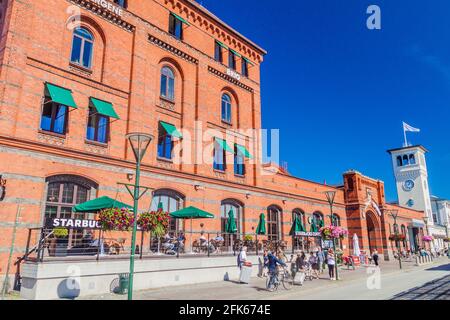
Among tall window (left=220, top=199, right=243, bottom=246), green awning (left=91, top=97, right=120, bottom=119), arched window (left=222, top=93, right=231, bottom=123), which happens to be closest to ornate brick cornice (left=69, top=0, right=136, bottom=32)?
green awning (left=91, top=97, right=120, bottom=119)

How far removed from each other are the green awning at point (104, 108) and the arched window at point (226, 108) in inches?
392

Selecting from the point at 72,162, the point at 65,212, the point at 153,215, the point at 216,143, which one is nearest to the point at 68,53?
the point at 72,162

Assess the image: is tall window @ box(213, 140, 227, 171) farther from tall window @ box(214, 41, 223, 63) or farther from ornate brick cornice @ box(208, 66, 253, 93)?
tall window @ box(214, 41, 223, 63)

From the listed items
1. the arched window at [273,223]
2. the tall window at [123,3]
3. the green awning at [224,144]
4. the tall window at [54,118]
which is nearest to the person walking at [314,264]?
the arched window at [273,223]

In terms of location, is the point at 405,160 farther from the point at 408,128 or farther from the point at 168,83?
the point at 168,83

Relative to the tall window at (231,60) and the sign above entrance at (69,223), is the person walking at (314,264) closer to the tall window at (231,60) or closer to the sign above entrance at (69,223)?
the sign above entrance at (69,223)

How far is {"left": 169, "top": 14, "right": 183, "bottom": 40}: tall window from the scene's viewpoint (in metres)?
23.5

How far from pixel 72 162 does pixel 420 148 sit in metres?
66.2

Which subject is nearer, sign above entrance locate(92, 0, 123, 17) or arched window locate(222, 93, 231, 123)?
sign above entrance locate(92, 0, 123, 17)

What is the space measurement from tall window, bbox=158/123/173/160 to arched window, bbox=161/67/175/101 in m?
2.47

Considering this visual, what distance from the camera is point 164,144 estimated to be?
848 inches

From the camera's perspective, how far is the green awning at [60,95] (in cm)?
1589

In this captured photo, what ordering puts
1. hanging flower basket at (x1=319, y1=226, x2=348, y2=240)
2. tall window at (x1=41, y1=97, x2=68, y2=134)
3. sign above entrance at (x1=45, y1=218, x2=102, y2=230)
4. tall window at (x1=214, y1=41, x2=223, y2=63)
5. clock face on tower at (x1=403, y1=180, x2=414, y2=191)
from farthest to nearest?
clock face on tower at (x1=403, y1=180, x2=414, y2=191) < tall window at (x1=214, y1=41, x2=223, y2=63) < hanging flower basket at (x1=319, y1=226, x2=348, y2=240) < tall window at (x1=41, y1=97, x2=68, y2=134) < sign above entrance at (x1=45, y1=218, x2=102, y2=230)

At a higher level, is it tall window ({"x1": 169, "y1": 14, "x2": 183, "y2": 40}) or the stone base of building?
tall window ({"x1": 169, "y1": 14, "x2": 183, "y2": 40})
